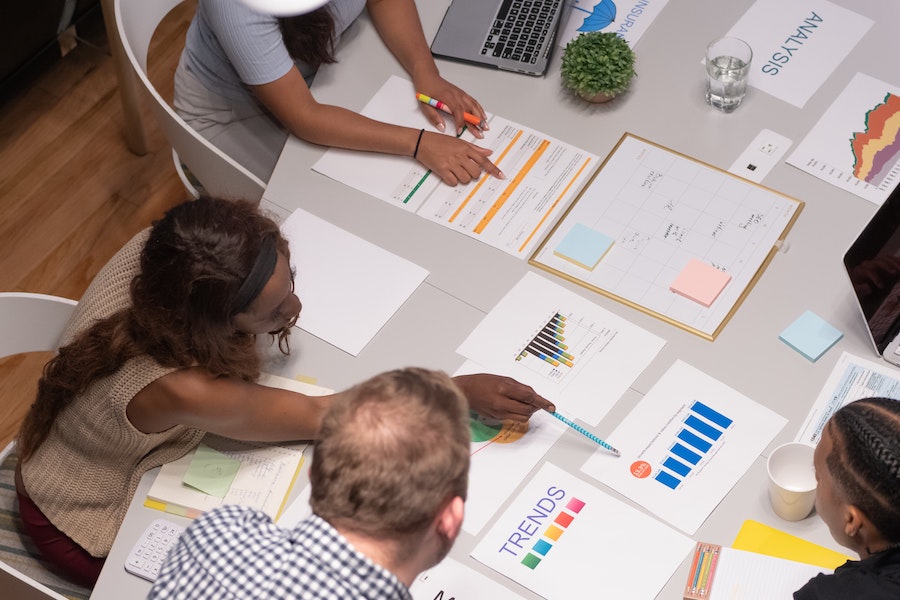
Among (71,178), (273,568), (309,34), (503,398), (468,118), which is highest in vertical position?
(273,568)

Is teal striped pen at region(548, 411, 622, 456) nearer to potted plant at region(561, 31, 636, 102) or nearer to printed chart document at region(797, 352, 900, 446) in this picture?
printed chart document at region(797, 352, 900, 446)

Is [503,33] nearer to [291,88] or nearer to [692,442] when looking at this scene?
[291,88]

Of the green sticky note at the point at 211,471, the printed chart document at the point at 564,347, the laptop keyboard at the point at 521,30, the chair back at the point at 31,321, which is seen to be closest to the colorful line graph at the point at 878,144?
the printed chart document at the point at 564,347

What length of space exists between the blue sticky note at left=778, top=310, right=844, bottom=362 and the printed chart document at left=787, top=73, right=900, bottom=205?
34cm

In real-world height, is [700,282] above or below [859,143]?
below

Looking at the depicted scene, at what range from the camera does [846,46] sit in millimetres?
2469

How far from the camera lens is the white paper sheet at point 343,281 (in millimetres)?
2109

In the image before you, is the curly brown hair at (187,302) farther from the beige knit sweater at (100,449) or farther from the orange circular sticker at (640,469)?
the orange circular sticker at (640,469)

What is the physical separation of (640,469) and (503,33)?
3.77 feet

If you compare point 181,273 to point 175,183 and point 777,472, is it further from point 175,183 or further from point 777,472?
point 175,183

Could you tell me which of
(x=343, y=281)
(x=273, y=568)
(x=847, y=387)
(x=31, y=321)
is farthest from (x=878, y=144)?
(x=31, y=321)

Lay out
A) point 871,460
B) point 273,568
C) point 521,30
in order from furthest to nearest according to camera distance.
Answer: point 521,30 < point 871,460 < point 273,568

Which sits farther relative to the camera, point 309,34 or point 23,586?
point 309,34

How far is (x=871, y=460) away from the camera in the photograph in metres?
1.55
